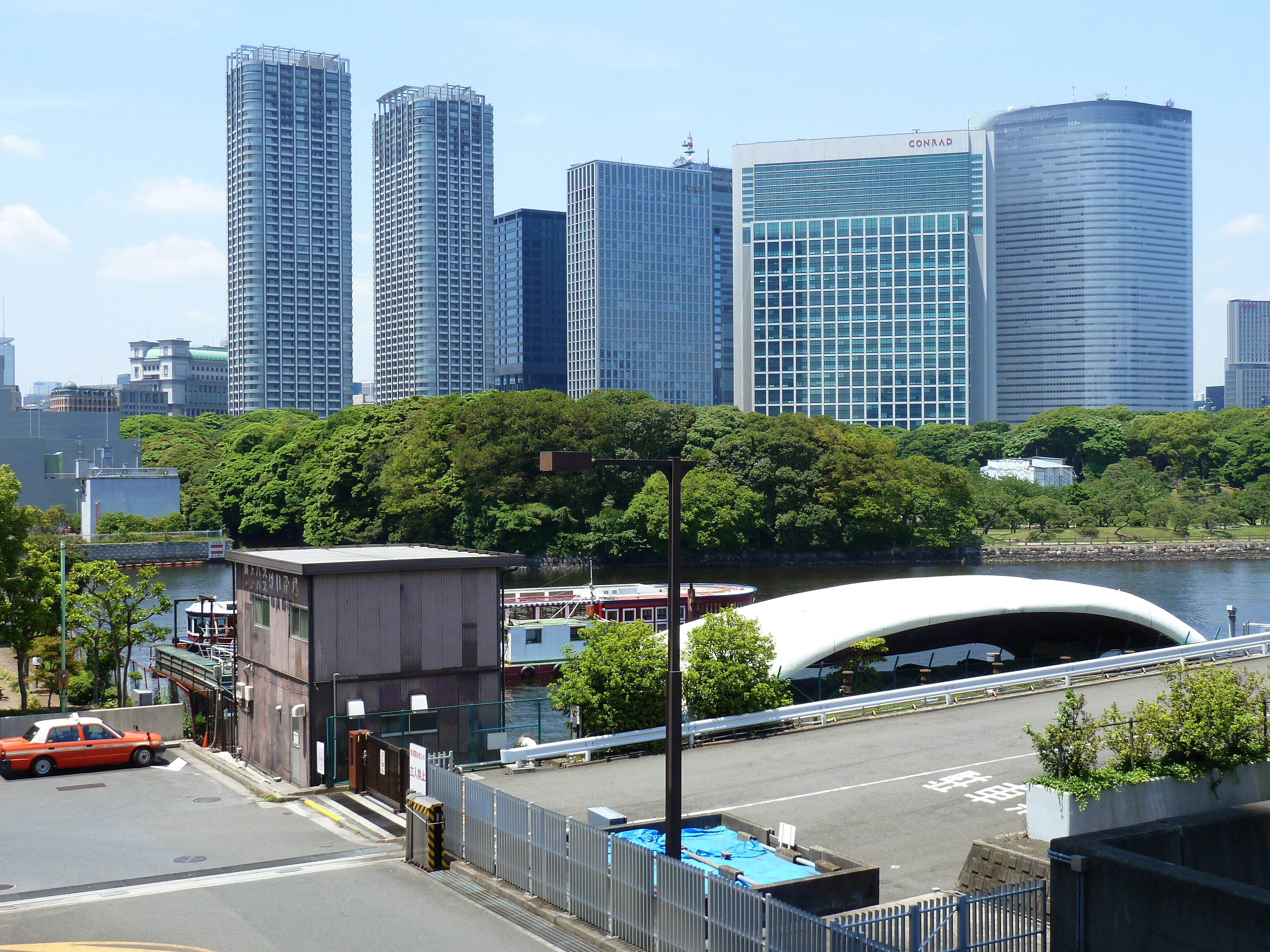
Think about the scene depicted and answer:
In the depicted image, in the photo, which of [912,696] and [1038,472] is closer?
[912,696]

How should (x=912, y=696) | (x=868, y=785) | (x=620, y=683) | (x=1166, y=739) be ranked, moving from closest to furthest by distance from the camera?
(x=1166, y=739) < (x=868, y=785) < (x=620, y=683) < (x=912, y=696)

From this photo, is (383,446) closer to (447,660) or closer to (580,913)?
(447,660)

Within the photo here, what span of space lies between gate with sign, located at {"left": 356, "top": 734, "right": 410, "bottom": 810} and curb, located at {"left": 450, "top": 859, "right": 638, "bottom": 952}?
417 centimetres

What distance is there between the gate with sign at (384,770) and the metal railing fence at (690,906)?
512 centimetres

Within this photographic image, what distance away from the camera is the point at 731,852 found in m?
19.3

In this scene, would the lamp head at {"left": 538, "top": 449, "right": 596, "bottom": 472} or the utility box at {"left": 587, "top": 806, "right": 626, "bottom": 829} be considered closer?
the lamp head at {"left": 538, "top": 449, "right": 596, "bottom": 472}

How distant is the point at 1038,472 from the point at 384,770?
15840 centimetres

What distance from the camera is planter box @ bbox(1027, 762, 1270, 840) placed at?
19531 mm

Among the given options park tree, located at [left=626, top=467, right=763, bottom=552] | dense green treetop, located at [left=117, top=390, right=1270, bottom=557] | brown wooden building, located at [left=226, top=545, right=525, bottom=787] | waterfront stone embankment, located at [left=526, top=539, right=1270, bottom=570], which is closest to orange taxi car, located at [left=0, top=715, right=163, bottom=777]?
brown wooden building, located at [left=226, top=545, right=525, bottom=787]

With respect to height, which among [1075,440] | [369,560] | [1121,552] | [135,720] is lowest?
[1121,552]

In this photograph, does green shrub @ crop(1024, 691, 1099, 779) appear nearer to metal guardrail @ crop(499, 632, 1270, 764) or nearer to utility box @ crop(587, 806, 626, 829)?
utility box @ crop(587, 806, 626, 829)

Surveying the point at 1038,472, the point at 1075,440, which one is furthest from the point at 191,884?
the point at 1075,440

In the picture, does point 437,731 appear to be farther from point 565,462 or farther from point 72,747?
point 565,462

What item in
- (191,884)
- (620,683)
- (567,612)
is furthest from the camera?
(567,612)
